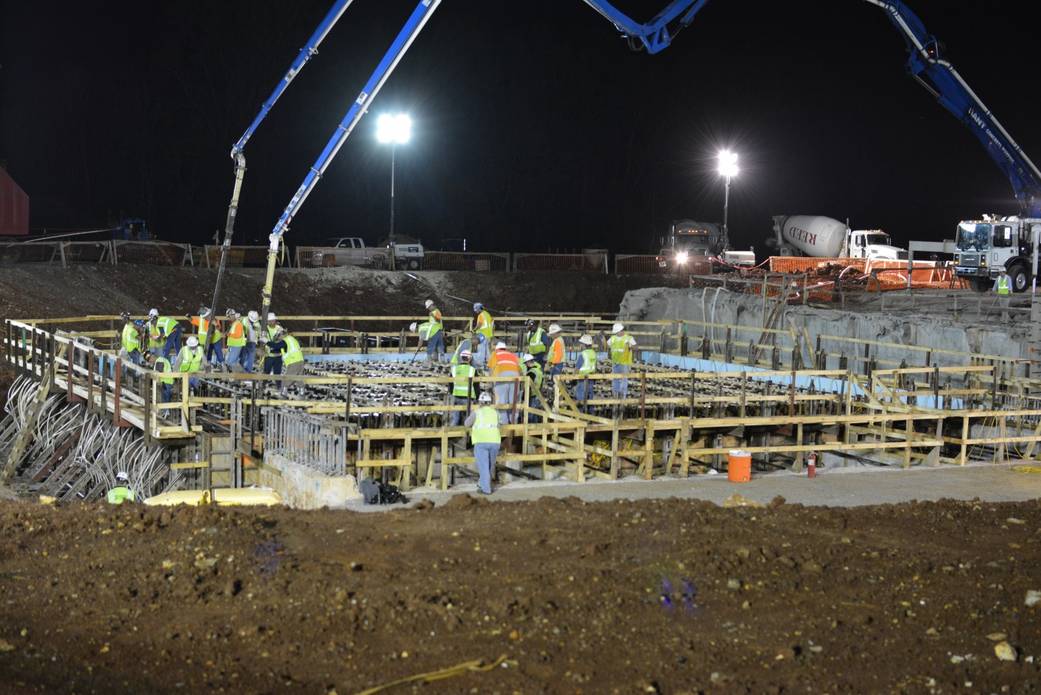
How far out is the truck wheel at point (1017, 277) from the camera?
32812 mm

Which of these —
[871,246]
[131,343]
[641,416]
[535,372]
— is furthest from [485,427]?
[871,246]

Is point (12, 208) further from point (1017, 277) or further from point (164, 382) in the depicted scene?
point (1017, 277)

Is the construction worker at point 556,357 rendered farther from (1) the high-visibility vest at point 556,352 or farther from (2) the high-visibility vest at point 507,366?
(2) the high-visibility vest at point 507,366

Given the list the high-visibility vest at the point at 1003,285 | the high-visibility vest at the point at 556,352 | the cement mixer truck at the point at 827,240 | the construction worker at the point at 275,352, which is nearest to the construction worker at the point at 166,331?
the construction worker at the point at 275,352

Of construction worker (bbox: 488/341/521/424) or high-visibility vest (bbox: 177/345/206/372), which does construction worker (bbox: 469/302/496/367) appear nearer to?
construction worker (bbox: 488/341/521/424)

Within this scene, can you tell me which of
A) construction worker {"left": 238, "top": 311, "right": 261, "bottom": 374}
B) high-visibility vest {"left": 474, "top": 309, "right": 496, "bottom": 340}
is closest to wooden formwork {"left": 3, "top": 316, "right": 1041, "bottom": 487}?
construction worker {"left": 238, "top": 311, "right": 261, "bottom": 374}

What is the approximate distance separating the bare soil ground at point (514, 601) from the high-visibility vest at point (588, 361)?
7.95 meters

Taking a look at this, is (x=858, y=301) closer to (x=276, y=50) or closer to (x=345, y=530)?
(x=345, y=530)

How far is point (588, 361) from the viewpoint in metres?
21.7

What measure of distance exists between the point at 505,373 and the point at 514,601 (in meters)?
8.55

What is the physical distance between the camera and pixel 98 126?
240 ft

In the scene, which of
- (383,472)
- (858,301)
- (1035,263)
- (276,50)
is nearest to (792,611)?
(383,472)

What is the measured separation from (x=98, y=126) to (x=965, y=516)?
2683 inches

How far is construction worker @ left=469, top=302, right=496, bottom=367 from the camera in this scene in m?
23.1
